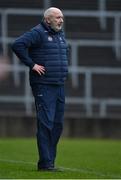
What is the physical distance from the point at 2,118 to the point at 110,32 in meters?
5.16

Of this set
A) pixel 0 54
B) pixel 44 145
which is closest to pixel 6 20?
pixel 0 54

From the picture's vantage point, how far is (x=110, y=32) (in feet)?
87.1

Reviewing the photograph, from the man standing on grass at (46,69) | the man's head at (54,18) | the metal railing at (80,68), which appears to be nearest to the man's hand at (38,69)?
the man standing on grass at (46,69)

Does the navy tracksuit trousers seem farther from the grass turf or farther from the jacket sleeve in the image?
the jacket sleeve

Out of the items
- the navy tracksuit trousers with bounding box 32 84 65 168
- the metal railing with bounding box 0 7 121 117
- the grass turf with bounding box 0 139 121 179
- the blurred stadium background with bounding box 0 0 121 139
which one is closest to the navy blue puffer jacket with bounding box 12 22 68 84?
the navy tracksuit trousers with bounding box 32 84 65 168

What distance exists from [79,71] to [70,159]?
29.1 ft

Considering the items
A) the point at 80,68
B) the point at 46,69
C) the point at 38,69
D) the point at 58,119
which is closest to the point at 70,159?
the point at 58,119

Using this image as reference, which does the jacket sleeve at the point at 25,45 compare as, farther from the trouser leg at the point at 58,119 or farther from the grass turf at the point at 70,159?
the grass turf at the point at 70,159

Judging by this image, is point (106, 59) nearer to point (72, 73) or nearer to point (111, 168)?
point (72, 73)

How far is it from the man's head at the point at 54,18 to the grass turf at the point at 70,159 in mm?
1713

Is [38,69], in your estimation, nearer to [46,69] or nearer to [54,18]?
[46,69]

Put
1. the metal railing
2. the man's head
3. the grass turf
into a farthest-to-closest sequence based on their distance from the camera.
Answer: the metal railing
the man's head
the grass turf

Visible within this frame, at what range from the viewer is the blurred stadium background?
22.8 m

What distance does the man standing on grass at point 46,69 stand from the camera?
12.3 meters
